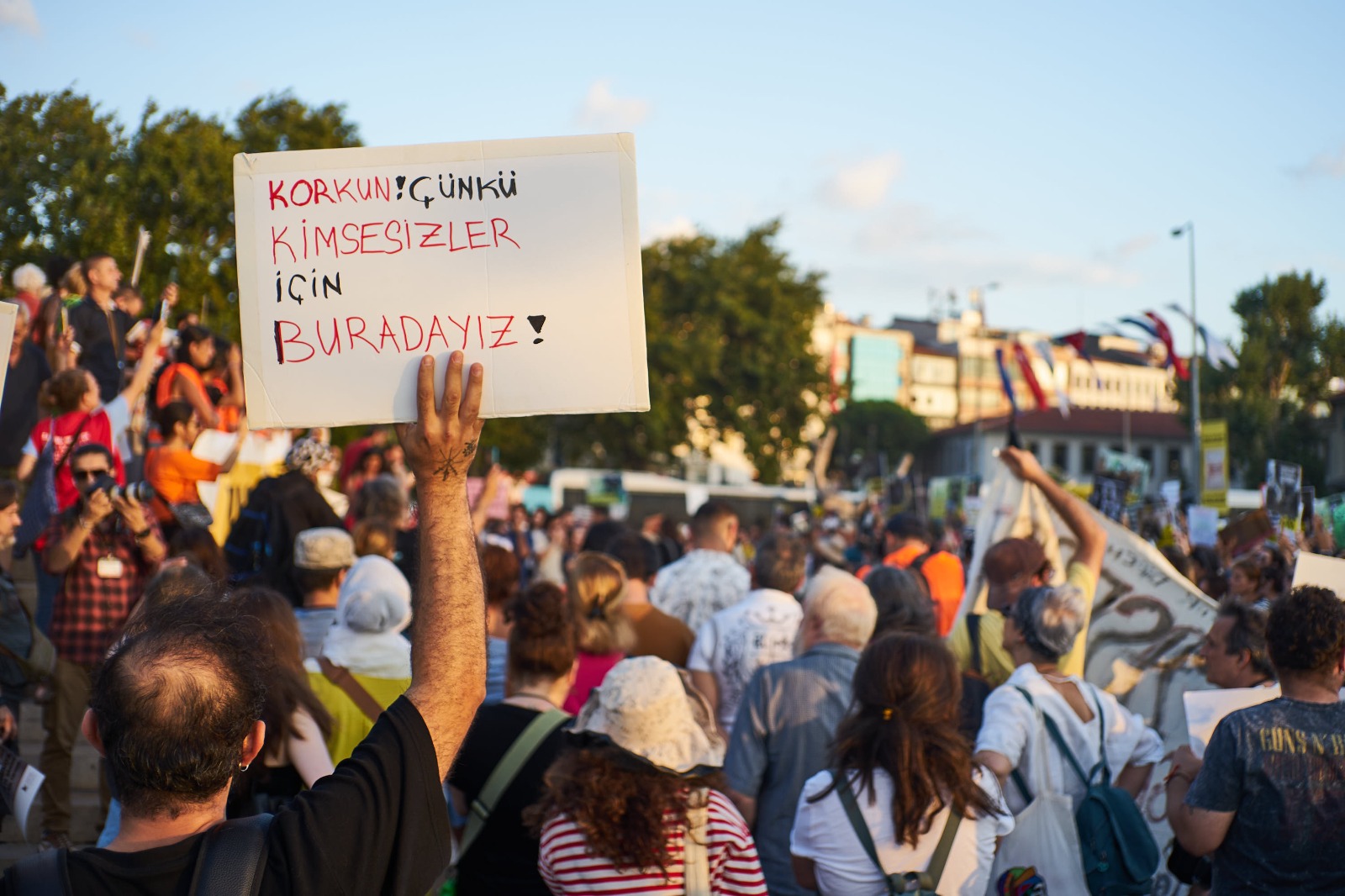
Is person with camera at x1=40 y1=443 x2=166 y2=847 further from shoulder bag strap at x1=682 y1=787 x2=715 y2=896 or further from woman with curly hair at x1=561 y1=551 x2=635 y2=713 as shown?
shoulder bag strap at x1=682 y1=787 x2=715 y2=896

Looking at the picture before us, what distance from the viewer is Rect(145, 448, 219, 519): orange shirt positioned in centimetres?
771

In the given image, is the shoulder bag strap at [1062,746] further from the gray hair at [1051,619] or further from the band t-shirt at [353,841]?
the band t-shirt at [353,841]

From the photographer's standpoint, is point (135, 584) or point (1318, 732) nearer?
point (1318, 732)

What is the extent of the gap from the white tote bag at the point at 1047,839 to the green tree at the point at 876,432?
8638cm

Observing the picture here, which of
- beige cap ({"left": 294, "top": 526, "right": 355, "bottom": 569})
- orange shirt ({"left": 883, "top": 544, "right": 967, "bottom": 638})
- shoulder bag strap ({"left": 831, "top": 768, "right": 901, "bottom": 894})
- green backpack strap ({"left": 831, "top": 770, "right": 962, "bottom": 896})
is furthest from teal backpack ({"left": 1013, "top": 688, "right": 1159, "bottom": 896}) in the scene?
orange shirt ({"left": 883, "top": 544, "right": 967, "bottom": 638})

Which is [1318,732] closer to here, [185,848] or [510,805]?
[510,805]

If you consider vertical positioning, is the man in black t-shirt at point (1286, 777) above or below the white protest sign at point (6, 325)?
below

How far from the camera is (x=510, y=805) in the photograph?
382cm

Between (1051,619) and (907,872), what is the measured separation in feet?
3.91

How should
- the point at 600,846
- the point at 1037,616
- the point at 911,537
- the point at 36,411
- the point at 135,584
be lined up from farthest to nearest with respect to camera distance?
1. the point at 36,411
2. the point at 911,537
3. the point at 135,584
4. the point at 1037,616
5. the point at 600,846

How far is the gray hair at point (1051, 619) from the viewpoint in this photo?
4.39 m

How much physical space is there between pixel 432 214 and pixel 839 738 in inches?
80.7

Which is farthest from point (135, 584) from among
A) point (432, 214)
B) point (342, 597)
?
point (432, 214)

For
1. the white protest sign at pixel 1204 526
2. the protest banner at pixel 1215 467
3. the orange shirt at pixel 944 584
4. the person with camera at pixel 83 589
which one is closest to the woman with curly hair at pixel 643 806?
the person with camera at pixel 83 589
